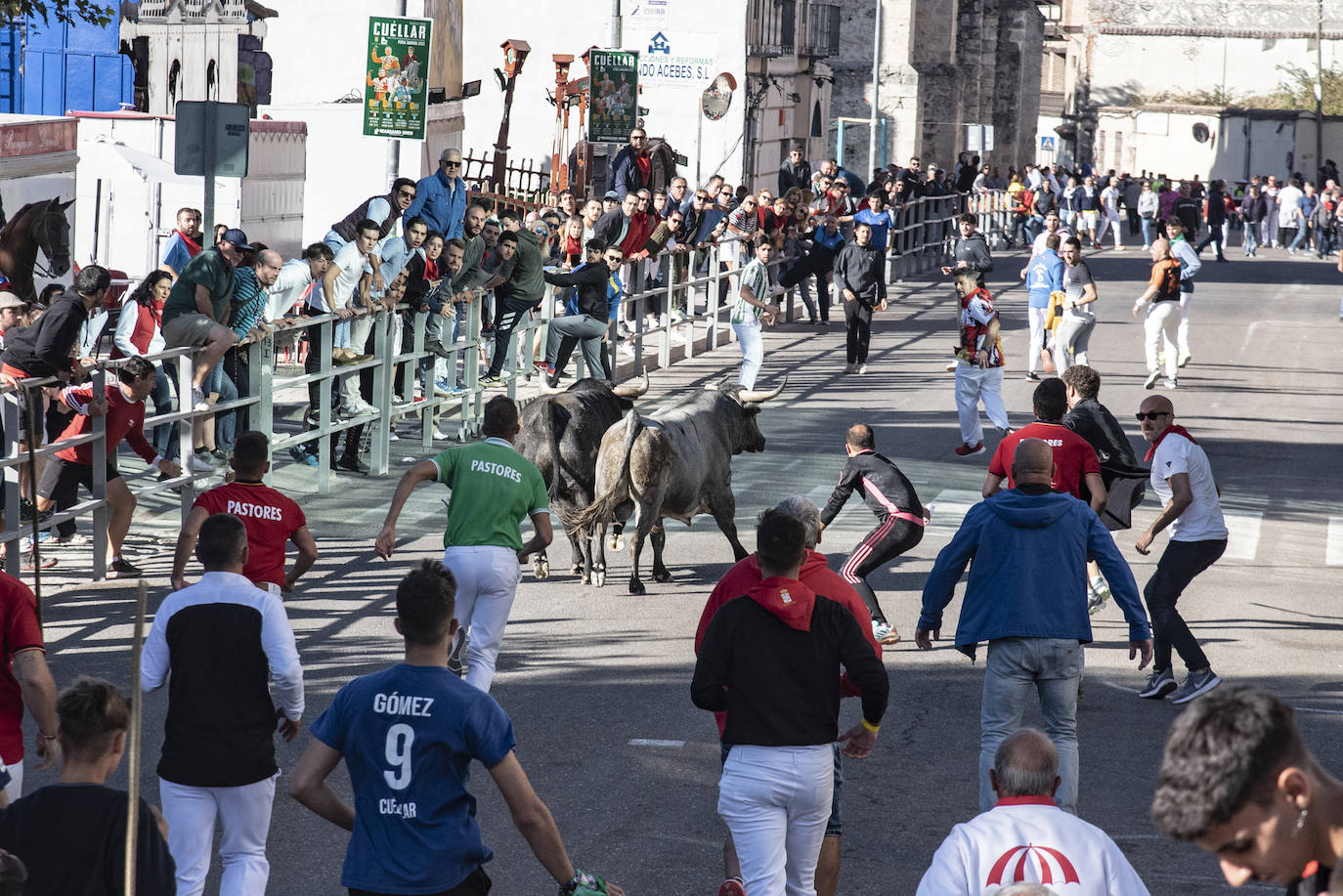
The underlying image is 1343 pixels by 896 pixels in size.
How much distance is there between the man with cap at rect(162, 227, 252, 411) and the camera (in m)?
12.8

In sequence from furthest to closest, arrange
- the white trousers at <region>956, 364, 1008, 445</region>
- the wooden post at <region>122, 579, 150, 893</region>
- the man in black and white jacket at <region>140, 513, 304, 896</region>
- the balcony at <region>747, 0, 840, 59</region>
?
the balcony at <region>747, 0, 840, 59</region>
the white trousers at <region>956, 364, 1008, 445</region>
the man in black and white jacket at <region>140, 513, 304, 896</region>
the wooden post at <region>122, 579, 150, 893</region>

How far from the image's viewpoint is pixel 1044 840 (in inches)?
185

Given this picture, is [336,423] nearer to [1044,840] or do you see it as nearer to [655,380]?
[655,380]

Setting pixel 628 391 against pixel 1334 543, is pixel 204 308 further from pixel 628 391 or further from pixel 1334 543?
pixel 1334 543

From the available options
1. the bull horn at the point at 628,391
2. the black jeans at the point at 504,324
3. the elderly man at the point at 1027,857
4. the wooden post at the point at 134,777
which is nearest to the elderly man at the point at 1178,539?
the bull horn at the point at 628,391

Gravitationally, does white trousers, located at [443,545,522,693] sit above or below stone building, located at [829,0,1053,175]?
below

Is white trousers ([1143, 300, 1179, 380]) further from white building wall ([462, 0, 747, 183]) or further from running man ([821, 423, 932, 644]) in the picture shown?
white building wall ([462, 0, 747, 183])

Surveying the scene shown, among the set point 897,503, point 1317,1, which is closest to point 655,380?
point 897,503

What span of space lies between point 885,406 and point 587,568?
8913 millimetres

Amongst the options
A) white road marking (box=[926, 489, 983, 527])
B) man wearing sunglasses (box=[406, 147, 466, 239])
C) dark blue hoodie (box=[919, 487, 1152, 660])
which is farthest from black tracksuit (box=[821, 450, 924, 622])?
man wearing sunglasses (box=[406, 147, 466, 239])

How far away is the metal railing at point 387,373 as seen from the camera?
11.4m

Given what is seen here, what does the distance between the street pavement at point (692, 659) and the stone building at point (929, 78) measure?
33303 millimetres

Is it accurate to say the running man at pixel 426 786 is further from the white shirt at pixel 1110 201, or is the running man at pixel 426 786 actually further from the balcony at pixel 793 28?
the white shirt at pixel 1110 201

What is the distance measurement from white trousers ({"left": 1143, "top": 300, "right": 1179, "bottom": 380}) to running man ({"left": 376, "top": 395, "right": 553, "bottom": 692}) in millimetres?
14848
